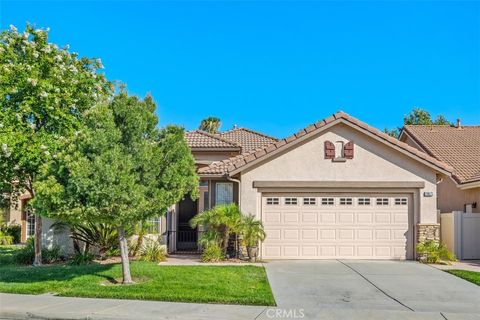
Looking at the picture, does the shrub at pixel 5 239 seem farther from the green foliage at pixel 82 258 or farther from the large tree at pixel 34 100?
the green foliage at pixel 82 258

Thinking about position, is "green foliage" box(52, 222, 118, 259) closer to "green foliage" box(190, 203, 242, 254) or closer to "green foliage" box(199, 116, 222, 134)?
"green foliage" box(190, 203, 242, 254)

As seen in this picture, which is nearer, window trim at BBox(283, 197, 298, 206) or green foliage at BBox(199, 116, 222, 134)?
window trim at BBox(283, 197, 298, 206)

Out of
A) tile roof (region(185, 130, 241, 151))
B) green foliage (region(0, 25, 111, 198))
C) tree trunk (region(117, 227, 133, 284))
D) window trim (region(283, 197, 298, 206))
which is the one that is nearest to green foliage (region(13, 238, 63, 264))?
green foliage (region(0, 25, 111, 198))

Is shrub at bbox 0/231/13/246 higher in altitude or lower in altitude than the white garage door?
lower

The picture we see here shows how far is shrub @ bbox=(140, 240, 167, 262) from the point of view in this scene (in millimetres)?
14438

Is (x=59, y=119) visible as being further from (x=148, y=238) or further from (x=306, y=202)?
(x=306, y=202)

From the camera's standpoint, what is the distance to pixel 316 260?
1508cm

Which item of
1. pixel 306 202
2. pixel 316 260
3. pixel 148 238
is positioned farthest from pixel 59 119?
pixel 316 260

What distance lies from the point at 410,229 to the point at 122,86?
Result: 10481mm

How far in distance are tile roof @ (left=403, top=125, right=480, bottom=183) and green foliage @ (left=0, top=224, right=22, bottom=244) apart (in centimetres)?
2056

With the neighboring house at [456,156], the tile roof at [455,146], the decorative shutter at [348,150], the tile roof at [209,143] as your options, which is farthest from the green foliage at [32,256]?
the tile roof at [455,146]

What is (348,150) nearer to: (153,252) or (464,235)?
(464,235)
